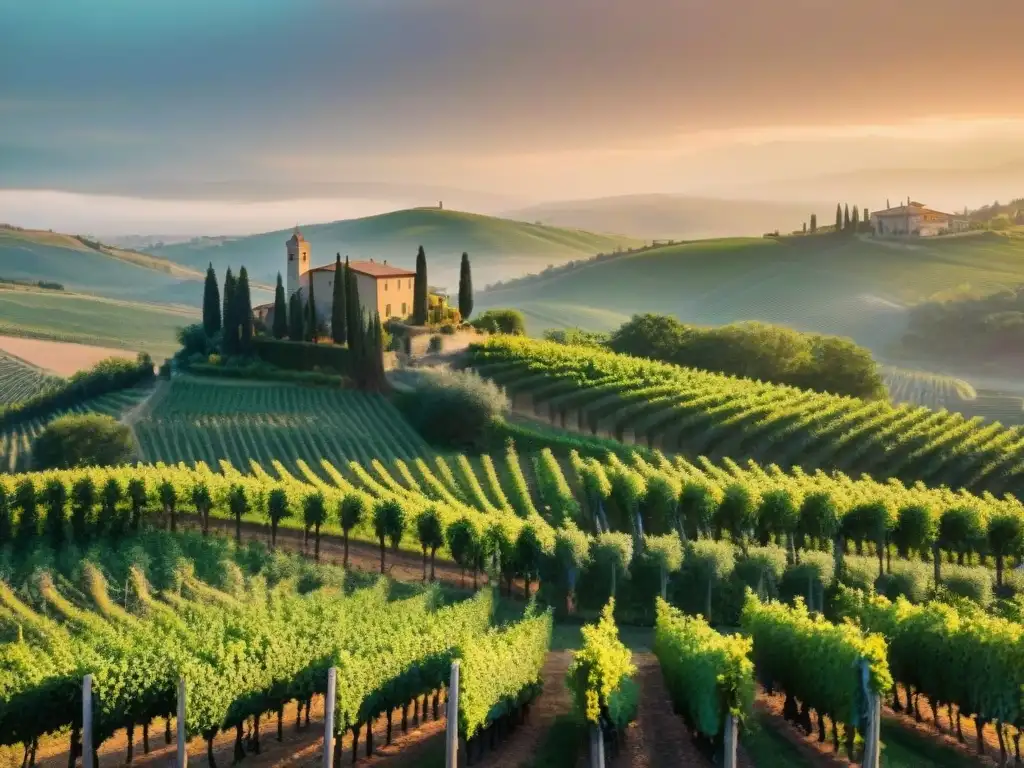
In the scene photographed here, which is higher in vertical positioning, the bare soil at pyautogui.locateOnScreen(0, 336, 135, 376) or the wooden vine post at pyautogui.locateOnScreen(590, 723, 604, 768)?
the wooden vine post at pyautogui.locateOnScreen(590, 723, 604, 768)

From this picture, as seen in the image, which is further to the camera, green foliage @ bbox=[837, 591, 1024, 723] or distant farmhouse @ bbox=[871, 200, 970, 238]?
distant farmhouse @ bbox=[871, 200, 970, 238]

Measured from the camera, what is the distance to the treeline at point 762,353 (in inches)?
2253

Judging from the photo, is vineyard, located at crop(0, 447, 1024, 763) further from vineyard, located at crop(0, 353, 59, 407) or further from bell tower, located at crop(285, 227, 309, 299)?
vineyard, located at crop(0, 353, 59, 407)

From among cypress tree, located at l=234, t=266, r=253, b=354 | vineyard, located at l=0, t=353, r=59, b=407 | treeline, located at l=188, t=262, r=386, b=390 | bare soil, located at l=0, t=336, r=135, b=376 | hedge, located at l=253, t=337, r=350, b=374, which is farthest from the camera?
bare soil, located at l=0, t=336, r=135, b=376

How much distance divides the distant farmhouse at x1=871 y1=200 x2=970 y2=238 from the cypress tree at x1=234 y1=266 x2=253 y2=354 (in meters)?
103

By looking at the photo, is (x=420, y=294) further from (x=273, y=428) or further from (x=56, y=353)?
(x=56, y=353)

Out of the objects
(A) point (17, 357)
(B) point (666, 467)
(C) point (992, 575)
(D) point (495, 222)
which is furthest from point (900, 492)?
(D) point (495, 222)

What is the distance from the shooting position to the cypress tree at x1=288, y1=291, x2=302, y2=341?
57625 mm

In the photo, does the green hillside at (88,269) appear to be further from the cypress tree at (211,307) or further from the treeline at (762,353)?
the treeline at (762,353)

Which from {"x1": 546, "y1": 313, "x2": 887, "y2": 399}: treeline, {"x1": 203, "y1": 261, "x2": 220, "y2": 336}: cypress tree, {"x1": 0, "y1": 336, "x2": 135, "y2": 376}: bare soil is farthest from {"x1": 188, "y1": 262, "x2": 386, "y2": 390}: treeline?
{"x1": 0, "y1": 336, "x2": 135, "y2": 376}: bare soil

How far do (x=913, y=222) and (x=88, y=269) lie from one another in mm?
125688

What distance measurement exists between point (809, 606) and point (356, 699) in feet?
45.0

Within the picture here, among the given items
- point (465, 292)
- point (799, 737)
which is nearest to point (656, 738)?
point (799, 737)

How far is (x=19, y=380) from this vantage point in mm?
75188
